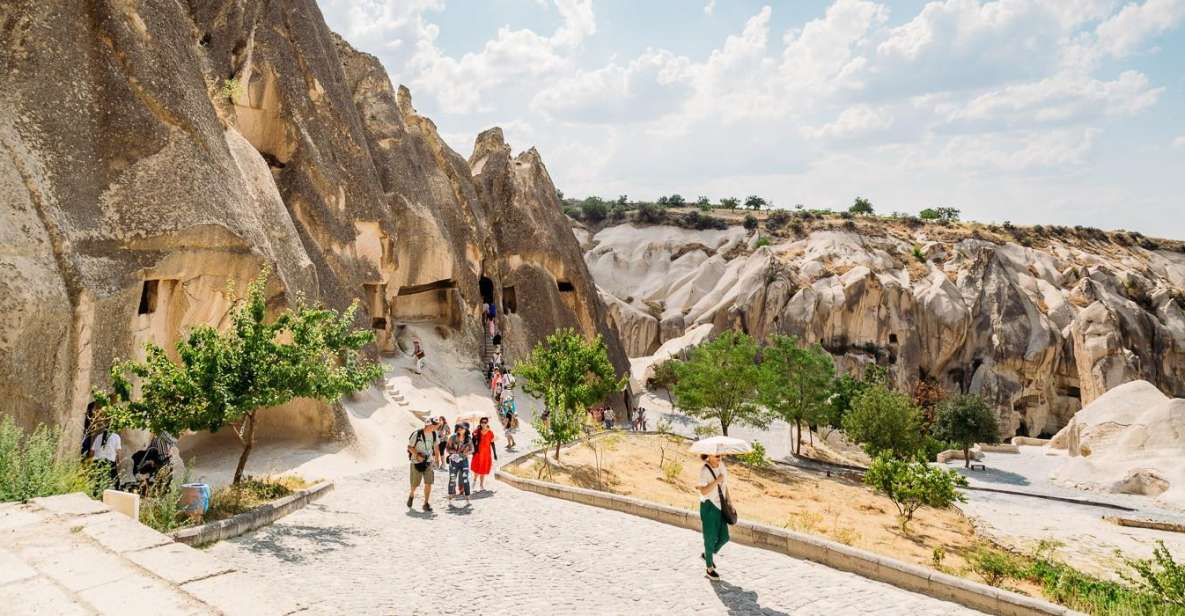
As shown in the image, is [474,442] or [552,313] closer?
[474,442]

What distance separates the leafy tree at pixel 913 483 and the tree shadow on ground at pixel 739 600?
36.2 feet

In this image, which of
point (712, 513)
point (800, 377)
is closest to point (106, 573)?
point (712, 513)

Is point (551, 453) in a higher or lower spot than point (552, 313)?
lower

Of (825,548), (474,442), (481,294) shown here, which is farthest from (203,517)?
(481,294)

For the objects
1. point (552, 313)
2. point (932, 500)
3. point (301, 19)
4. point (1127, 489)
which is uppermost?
point (301, 19)

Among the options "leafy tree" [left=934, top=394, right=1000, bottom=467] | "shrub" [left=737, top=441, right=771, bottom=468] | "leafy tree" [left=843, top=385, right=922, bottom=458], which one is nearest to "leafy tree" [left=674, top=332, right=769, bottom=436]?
"shrub" [left=737, top=441, right=771, bottom=468]

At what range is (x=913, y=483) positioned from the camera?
17.8m

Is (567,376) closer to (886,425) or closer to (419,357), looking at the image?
(419,357)

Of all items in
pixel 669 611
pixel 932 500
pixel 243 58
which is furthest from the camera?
pixel 243 58

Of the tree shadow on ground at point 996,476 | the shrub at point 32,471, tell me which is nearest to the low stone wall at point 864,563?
the shrub at point 32,471

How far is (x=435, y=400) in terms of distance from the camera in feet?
79.4

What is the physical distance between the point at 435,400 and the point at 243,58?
39.7ft

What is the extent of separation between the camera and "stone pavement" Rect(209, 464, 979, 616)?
294 inches

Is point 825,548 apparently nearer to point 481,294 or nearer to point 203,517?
point 203,517
